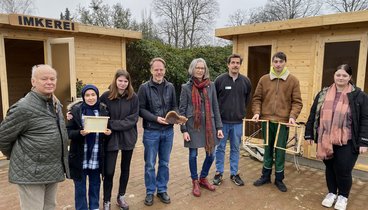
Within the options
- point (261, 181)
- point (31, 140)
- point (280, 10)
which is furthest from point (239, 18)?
point (31, 140)

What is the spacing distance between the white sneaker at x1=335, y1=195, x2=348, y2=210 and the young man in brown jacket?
0.69m

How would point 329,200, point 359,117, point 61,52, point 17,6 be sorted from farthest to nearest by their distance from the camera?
1. point 17,6
2. point 61,52
3. point 329,200
4. point 359,117

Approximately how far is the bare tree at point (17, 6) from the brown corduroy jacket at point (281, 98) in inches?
930

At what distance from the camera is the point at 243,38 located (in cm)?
586

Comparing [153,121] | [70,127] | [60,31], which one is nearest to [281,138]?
[153,121]

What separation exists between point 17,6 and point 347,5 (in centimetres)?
2528

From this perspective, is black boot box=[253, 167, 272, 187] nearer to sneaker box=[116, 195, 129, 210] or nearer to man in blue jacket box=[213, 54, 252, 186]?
man in blue jacket box=[213, 54, 252, 186]

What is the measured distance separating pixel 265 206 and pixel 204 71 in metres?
1.84

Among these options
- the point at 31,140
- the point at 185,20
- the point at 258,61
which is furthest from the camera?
the point at 185,20

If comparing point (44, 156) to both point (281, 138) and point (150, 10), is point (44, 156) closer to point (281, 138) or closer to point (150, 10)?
point (281, 138)

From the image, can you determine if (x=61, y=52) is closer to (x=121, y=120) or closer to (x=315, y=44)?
(x=121, y=120)

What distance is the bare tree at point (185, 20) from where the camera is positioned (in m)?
24.5

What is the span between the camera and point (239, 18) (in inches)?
1086

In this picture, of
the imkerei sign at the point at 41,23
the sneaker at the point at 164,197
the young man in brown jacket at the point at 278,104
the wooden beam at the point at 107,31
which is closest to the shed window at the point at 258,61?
the young man in brown jacket at the point at 278,104
